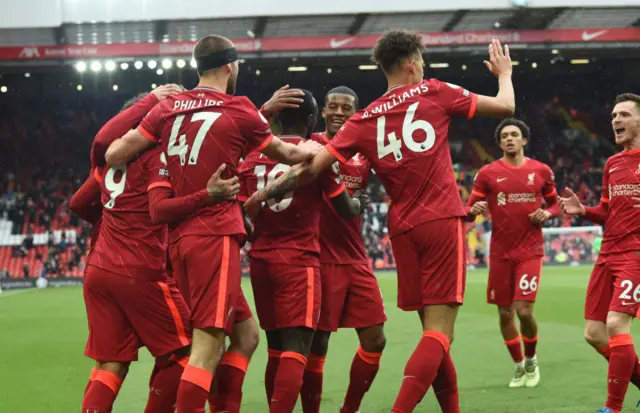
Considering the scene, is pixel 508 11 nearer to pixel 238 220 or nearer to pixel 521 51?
pixel 521 51

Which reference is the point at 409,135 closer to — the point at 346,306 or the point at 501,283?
the point at 346,306

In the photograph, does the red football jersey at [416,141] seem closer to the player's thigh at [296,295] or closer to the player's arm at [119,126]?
the player's thigh at [296,295]

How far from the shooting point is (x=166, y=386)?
476 centimetres

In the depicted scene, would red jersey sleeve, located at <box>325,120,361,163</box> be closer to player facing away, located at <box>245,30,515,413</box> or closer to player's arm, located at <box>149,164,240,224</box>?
player facing away, located at <box>245,30,515,413</box>

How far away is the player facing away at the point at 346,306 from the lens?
5.53 metres

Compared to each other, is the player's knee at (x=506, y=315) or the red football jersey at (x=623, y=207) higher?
the red football jersey at (x=623, y=207)

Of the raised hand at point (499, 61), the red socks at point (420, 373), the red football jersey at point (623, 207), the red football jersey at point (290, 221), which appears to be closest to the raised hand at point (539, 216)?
the red football jersey at point (623, 207)

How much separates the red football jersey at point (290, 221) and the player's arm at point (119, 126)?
0.85 m

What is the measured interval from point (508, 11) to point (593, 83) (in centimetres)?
1234

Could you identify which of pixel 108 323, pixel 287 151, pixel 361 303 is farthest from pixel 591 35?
pixel 108 323

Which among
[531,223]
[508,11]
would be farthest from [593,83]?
[531,223]

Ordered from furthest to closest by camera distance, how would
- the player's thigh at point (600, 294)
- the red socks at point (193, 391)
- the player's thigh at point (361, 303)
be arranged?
1. the player's thigh at point (600, 294)
2. the player's thigh at point (361, 303)
3. the red socks at point (193, 391)

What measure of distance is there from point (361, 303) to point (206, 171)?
179 centimetres

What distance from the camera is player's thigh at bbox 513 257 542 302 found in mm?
7707
